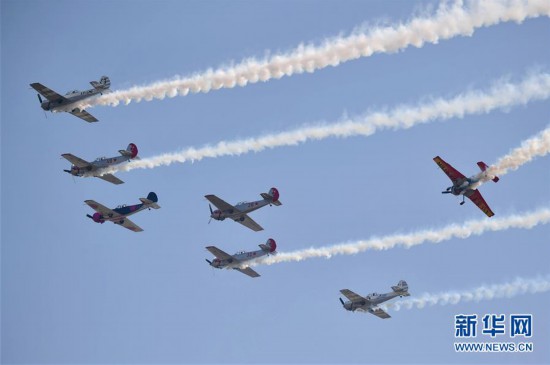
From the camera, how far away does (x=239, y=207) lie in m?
62.8

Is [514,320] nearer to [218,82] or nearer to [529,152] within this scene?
[529,152]

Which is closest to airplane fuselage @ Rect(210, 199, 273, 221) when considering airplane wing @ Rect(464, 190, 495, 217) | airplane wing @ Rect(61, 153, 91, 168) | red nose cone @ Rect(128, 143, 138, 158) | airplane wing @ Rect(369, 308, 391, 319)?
red nose cone @ Rect(128, 143, 138, 158)

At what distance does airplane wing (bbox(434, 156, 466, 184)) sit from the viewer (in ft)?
188

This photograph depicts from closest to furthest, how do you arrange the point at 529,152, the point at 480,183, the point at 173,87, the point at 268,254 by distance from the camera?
1. the point at 529,152
2. the point at 480,183
3. the point at 173,87
4. the point at 268,254

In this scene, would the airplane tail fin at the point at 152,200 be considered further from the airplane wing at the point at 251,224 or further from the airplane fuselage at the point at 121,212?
the airplane wing at the point at 251,224

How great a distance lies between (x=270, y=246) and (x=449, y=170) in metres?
13.8

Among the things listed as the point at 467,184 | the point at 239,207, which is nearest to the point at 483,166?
the point at 467,184

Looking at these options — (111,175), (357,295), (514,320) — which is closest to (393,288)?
(357,295)

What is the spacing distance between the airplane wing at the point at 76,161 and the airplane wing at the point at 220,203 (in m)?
7.65

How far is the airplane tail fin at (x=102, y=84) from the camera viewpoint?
61.7 metres

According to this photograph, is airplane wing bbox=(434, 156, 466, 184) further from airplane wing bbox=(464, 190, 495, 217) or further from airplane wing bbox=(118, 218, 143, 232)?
airplane wing bbox=(118, 218, 143, 232)

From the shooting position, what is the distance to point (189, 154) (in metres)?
61.7

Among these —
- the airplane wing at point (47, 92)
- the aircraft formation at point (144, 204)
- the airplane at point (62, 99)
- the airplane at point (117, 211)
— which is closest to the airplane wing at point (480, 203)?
the aircraft formation at point (144, 204)

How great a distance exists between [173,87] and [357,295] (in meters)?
16.0
